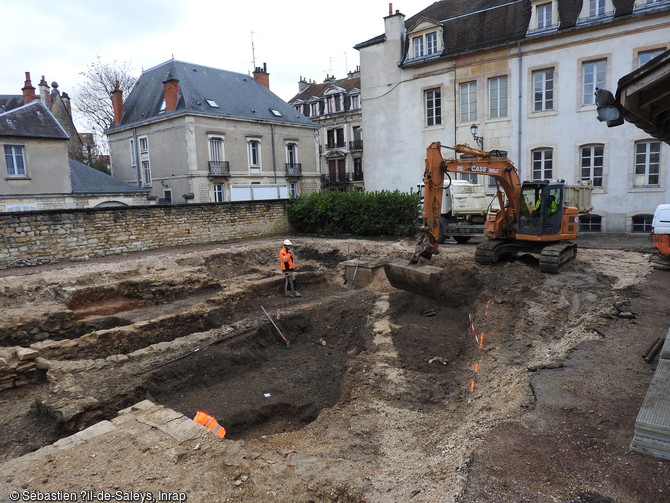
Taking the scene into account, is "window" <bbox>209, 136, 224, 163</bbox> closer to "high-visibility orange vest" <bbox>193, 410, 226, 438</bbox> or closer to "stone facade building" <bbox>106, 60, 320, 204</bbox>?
"stone facade building" <bbox>106, 60, 320, 204</bbox>

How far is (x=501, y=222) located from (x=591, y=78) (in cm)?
1035

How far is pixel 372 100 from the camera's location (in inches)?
950

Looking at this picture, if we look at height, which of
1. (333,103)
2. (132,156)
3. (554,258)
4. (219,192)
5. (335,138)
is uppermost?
(333,103)

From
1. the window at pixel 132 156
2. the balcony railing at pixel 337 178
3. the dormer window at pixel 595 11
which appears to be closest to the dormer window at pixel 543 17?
the dormer window at pixel 595 11

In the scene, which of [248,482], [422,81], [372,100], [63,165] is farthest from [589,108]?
[63,165]

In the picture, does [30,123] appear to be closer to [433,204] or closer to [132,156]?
[132,156]

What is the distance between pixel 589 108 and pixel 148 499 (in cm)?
2060

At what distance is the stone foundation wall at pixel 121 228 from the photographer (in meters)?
14.4

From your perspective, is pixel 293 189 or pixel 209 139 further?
pixel 293 189

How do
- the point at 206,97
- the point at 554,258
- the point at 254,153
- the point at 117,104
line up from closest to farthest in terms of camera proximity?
the point at 554,258 < the point at 206,97 < the point at 254,153 < the point at 117,104

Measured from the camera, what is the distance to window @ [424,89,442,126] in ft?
73.4

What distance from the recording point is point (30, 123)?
74.1ft

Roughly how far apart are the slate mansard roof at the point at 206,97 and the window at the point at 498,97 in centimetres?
1611

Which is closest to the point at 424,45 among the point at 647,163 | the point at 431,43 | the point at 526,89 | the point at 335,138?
the point at 431,43
